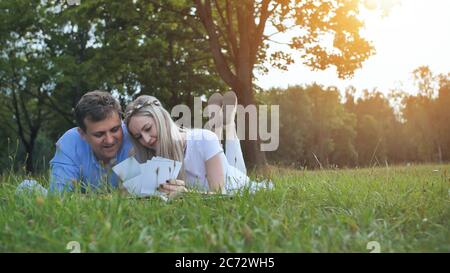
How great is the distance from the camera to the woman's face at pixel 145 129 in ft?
16.4

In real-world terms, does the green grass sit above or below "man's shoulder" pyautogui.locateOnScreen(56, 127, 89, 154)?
below

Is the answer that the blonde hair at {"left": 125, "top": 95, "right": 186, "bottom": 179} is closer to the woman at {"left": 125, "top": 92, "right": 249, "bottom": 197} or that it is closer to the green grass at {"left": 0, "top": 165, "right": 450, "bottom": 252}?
the woman at {"left": 125, "top": 92, "right": 249, "bottom": 197}

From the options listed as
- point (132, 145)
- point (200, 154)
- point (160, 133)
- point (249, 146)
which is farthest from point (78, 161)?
point (249, 146)

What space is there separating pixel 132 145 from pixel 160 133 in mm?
488

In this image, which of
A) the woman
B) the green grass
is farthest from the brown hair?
the green grass

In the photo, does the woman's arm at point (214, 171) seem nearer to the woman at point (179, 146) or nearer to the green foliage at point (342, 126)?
the woman at point (179, 146)

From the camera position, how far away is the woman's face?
500 centimetres

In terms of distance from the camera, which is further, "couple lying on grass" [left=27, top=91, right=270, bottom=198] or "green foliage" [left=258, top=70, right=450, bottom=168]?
"green foliage" [left=258, top=70, right=450, bottom=168]

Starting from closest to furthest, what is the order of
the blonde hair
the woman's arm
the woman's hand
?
the woman's hand < the blonde hair < the woman's arm

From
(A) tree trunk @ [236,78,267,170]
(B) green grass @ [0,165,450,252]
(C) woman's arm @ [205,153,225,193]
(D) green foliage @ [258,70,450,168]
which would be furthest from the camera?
(D) green foliage @ [258,70,450,168]

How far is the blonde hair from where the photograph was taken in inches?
196

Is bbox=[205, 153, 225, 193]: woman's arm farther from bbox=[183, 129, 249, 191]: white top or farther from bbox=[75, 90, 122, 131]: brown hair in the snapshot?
bbox=[75, 90, 122, 131]: brown hair

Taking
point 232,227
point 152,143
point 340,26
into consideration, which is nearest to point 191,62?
point 340,26

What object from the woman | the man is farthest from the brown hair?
the woman
